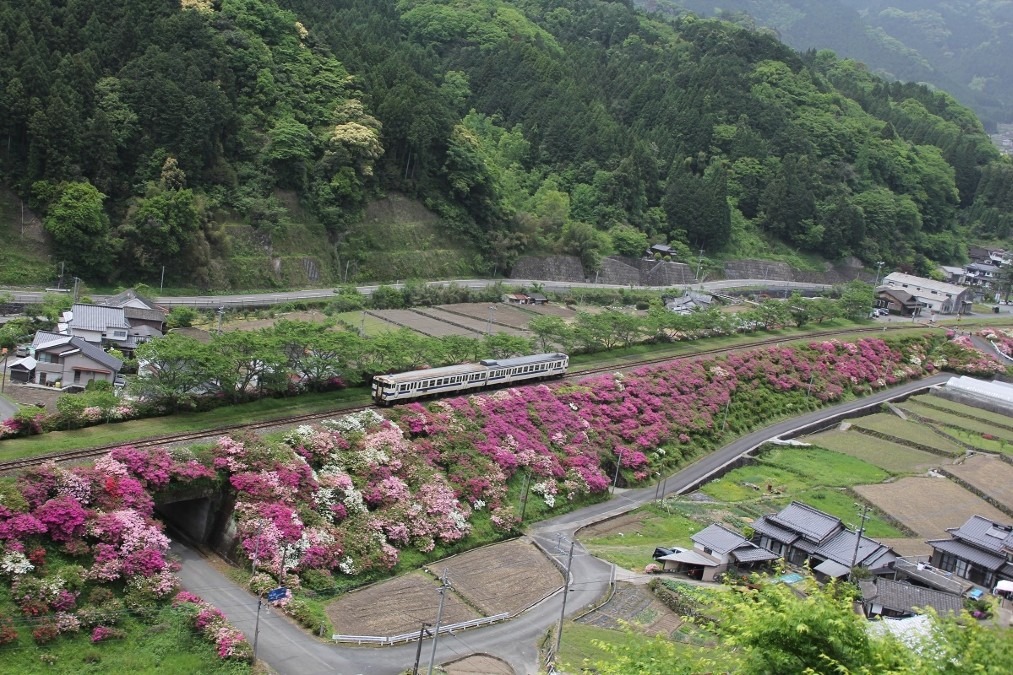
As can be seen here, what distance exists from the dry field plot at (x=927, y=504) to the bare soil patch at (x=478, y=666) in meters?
22.5

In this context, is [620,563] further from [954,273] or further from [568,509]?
[954,273]

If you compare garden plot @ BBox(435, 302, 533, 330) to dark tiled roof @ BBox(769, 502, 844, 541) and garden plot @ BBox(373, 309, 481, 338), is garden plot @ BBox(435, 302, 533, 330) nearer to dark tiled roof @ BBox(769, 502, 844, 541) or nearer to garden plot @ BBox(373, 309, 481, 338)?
garden plot @ BBox(373, 309, 481, 338)

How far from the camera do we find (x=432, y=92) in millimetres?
80688

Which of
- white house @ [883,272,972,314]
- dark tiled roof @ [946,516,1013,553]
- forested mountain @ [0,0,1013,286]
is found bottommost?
dark tiled roof @ [946,516,1013,553]

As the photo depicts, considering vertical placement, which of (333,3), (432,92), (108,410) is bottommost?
(108,410)

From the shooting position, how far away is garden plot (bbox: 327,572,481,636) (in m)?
28.3

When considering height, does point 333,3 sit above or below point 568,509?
above

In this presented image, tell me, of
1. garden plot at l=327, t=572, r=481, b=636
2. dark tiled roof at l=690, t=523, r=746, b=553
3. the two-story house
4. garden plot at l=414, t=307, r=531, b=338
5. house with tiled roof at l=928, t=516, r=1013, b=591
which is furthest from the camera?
garden plot at l=414, t=307, r=531, b=338

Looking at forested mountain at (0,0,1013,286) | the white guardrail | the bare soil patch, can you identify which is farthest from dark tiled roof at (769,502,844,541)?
forested mountain at (0,0,1013,286)

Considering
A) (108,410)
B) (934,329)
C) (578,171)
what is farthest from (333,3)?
(108,410)

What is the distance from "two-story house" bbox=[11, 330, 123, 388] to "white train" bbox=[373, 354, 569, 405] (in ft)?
40.3

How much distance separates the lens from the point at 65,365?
137ft

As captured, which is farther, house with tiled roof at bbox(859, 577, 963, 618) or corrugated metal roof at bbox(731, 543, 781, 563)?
corrugated metal roof at bbox(731, 543, 781, 563)

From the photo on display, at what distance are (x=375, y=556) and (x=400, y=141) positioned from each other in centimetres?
4837
